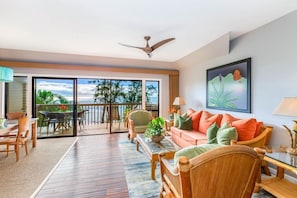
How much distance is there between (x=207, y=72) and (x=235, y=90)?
3.75 ft

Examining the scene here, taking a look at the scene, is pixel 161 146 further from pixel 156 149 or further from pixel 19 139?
pixel 19 139

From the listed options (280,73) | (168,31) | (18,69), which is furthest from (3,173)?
(280,73)

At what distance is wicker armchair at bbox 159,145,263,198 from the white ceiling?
6.63 feet

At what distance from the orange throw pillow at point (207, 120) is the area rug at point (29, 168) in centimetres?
323

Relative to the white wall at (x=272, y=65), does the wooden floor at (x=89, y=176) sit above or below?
below

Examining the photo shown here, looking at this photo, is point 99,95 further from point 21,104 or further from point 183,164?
point 183,164

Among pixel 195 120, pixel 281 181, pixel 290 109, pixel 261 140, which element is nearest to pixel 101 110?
pixel 195 120

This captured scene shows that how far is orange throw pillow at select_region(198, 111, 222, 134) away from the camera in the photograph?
365 centimetres

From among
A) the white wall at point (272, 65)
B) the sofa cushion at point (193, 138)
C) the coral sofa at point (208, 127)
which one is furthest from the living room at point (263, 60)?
the sofa cushion at point (193, 138)

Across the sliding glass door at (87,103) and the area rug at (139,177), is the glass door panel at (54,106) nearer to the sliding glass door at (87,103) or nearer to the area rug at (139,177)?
the sliding glass door at (87,103)

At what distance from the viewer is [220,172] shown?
1.24 m

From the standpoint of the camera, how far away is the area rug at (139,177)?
2.20 metres

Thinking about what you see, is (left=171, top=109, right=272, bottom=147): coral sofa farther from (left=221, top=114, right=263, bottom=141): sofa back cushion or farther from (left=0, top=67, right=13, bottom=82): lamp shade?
(left=0, top=67, right=13, bottom=82): lamp shade

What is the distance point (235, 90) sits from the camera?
11.6 ft
